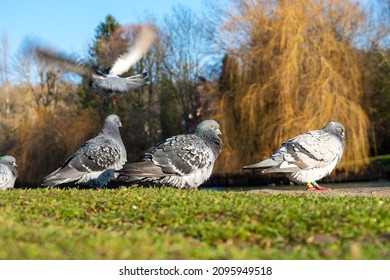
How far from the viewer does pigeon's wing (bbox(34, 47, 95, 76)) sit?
1270 cm

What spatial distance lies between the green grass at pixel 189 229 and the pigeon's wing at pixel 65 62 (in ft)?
18.6

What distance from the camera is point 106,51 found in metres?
39.4

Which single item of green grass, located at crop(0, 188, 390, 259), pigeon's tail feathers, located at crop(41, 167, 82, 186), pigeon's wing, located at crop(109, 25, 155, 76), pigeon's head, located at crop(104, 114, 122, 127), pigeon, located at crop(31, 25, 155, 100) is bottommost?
green grass, located at crop(0, 188, 390, 259)

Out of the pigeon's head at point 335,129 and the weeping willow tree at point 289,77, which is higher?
the weeping willow tree at point 289,77

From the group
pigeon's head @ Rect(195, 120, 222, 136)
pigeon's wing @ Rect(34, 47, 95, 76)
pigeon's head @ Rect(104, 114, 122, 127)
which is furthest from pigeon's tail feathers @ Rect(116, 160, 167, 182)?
pigeon's wing @ Rect(34, 47, 95, 76)

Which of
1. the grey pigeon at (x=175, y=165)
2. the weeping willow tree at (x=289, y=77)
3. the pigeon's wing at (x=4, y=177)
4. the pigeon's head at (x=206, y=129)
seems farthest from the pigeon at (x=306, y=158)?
the weeping willow tree at (x=289, y=77)

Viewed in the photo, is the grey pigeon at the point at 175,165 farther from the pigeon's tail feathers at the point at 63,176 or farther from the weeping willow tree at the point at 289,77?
the weeping willow tree at the point at 289,77

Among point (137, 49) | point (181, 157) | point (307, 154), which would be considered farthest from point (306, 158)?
point (137, 49)

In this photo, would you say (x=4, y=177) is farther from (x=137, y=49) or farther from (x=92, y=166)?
(x=137, y=49)

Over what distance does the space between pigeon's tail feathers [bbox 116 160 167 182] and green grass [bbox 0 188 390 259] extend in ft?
7.43

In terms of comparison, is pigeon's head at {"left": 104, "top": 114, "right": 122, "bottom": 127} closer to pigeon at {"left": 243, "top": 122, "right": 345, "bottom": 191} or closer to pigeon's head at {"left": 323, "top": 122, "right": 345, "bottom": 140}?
pigeon at {"left": 243, "top": 122, "right": 345, "bottom": 191}

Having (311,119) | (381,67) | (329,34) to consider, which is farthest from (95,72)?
(381,67)

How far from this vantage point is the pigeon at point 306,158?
11.5 meters

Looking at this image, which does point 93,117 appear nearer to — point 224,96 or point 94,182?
point 224,96
